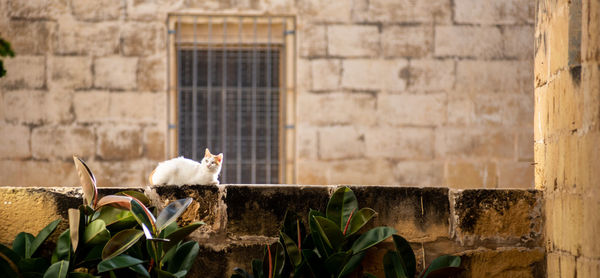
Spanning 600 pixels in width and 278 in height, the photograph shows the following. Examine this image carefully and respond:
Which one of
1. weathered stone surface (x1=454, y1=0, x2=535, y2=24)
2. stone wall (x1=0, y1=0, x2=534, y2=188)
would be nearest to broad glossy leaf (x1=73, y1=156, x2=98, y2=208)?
stone wall (x1=0, y1=0, x2=534, y2=188)

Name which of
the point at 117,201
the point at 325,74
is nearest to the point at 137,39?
the point at 325,74

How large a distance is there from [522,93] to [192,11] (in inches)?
97.1

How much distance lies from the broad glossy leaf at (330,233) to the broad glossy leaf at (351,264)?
0.07 meters

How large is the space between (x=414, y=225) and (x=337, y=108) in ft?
7.67

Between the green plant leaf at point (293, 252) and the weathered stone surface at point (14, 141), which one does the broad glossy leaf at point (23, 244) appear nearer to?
the green plant leaf at point (293, 252)

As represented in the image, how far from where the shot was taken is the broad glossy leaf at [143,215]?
7.79 feet

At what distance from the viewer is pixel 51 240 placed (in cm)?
258

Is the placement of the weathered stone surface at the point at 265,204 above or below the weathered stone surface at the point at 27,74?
below

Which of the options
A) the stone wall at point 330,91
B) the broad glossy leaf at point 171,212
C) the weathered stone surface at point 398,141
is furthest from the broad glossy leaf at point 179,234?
the weathered stone surface at point 398,141

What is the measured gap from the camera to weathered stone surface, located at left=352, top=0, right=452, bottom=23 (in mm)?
4949

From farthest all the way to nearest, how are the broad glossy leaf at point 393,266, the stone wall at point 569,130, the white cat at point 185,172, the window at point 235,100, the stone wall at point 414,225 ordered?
the window at point 235,100, the white cat at point 185,172, the stone wall at point 414,225, the broad glossy leaf at point 393,266, the stone wall at point 569,130

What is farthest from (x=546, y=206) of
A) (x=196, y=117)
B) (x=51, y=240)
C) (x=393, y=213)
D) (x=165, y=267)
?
(x=196, y=117)

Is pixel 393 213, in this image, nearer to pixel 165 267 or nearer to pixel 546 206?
pixel 546 206

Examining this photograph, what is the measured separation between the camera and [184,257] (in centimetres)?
246
